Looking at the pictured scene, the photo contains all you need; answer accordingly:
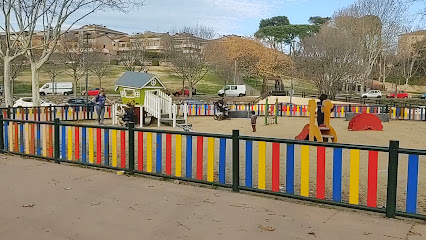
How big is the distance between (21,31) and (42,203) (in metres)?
23.1

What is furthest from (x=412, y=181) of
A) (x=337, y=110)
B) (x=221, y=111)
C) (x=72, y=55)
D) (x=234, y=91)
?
(x=234, y=91)

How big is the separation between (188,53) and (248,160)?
52710 millimetres

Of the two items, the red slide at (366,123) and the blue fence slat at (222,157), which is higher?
the blue fence slat at (222,157)

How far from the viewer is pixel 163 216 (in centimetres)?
577

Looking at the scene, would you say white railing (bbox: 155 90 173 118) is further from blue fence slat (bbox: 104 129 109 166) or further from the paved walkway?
the paved walkway

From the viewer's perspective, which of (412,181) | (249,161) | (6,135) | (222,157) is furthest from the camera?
(6,135)

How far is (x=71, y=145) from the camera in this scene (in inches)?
370

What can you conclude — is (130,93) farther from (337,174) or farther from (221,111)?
(337,174)

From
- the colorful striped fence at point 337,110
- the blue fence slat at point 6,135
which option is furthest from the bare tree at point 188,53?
the blue fence slat at point 6,135

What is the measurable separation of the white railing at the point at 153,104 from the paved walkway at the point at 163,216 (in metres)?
14.9

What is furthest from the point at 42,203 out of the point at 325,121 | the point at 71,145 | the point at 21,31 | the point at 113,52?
the point at 113,52

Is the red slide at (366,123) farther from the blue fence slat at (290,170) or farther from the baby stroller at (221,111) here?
the blue fence slat at (290,170)

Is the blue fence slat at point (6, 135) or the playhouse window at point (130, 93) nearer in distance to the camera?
the blue fence slat at point (6, 135)

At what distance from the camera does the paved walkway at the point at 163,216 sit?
5109 mm
